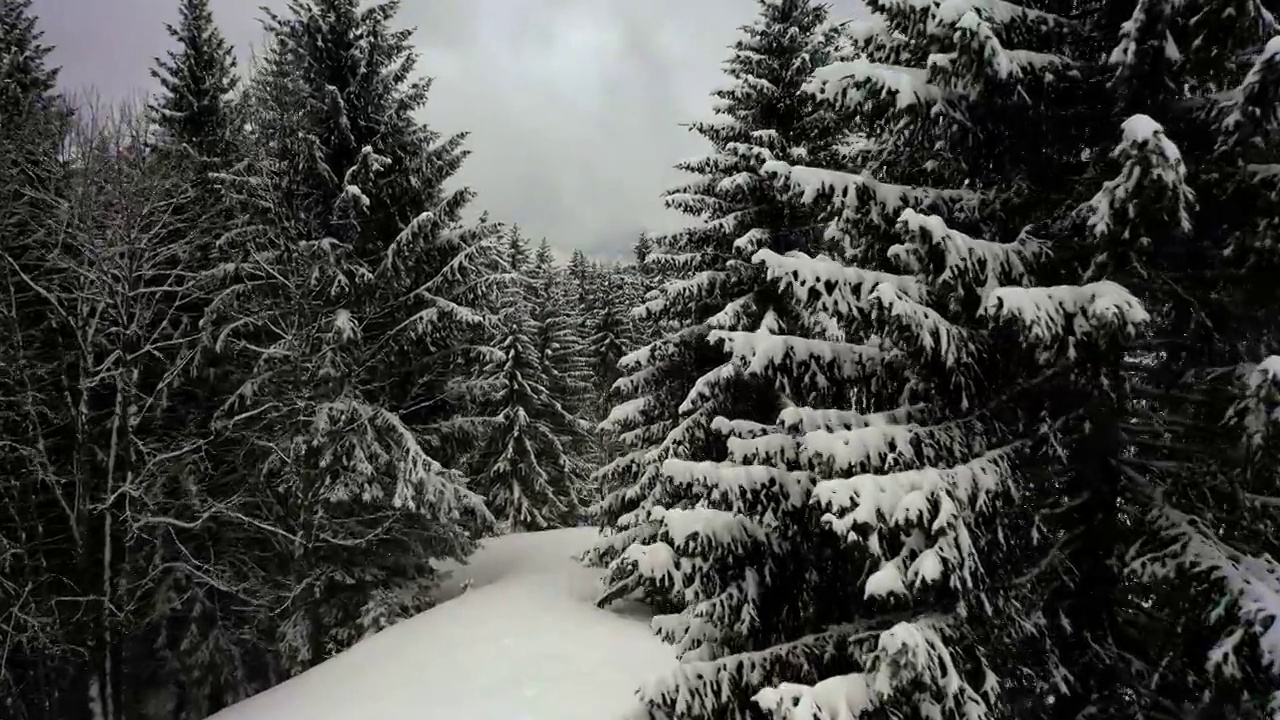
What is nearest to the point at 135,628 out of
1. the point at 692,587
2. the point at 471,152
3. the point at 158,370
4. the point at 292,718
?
the point at 158,370

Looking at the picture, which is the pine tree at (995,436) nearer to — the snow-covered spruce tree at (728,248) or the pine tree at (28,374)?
the snow-covered spruce tree at (728,248)

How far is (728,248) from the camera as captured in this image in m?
11.6

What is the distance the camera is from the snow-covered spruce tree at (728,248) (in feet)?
34.8

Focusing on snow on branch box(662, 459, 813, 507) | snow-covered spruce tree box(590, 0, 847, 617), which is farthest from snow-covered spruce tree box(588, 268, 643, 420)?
snow on branch box(662, 459, 813, 507)

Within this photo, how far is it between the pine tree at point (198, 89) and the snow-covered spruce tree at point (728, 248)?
11453 mm

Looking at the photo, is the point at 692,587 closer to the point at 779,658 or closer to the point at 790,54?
the point at 779,658

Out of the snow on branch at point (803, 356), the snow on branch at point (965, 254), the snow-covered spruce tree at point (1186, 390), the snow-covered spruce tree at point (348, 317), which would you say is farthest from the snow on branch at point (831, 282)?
the snow-covered spruce tree at point (348, 317)

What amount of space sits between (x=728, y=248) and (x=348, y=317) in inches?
275

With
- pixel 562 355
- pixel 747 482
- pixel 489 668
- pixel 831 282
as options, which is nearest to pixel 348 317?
pixel 489 668

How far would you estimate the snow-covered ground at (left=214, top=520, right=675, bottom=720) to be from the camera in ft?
27.9

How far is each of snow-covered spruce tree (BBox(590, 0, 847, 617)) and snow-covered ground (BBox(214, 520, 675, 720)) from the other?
3.81ft

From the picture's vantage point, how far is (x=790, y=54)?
1164 cm

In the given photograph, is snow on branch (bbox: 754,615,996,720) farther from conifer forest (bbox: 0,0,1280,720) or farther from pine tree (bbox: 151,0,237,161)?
pine tree (bbox: 151,0,237,161)

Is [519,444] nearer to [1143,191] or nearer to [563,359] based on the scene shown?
[563,359]
